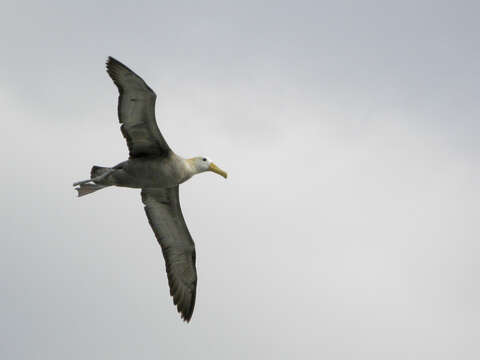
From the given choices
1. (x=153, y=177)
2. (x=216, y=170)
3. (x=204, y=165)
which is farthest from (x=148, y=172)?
(x=216, y=170)

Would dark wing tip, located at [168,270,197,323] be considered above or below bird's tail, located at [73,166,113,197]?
below

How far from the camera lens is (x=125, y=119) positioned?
17406 millimetres

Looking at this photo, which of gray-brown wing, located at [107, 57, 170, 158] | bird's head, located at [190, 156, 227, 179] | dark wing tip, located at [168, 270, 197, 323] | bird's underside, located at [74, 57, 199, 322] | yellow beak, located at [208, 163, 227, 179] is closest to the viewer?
gray-brown wing, located at [107, 57, 170, 158]

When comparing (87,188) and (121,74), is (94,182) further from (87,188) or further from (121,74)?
(121,74)

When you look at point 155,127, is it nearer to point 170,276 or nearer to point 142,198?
point 142,198

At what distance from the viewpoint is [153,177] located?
17.8 m

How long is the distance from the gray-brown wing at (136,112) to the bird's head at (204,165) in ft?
4.36

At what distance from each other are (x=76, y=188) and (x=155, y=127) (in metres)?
2.81

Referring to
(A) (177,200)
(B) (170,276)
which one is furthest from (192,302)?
(A) (177,200)

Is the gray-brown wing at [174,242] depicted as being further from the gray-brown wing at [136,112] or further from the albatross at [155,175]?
the gray-brown wing at [136,112]

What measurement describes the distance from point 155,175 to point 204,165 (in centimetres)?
181

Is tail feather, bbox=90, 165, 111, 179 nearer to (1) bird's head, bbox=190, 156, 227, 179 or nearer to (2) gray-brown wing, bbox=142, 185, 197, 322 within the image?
(2) gray-brown wing, bbox=142, 185, 197, 322

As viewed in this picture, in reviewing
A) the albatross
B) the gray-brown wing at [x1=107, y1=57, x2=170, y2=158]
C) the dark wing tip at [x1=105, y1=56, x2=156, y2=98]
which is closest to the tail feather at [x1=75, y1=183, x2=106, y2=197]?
the albatross

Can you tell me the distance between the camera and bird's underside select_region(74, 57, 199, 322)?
16.9 metres
